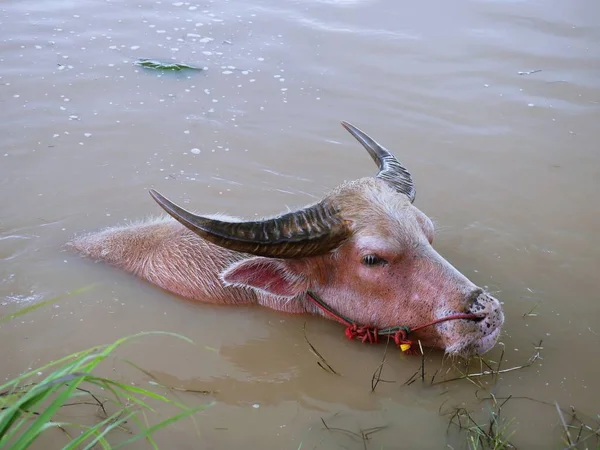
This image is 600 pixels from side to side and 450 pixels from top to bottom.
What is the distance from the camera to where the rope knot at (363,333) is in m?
3.89

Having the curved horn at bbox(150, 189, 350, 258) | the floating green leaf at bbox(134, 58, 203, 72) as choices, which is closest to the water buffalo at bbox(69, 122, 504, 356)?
the curved horn at bbox(150, 189, 350, 258)

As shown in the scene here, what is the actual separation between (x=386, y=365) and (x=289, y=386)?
0.61 metres

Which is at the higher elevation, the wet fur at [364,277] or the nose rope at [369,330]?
the wet fur at [364,277]

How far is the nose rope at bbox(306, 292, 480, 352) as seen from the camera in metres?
3.77

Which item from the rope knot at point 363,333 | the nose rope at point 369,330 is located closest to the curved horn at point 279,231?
A: the nose rope at point 369,330

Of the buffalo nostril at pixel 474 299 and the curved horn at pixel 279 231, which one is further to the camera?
the buffalo nostril at pixel 474 299

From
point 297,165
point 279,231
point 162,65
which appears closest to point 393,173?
point 279,231

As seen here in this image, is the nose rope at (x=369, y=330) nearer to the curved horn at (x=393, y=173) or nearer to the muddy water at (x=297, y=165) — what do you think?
the muddy water at (x=297, y=165)

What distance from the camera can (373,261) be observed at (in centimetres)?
374

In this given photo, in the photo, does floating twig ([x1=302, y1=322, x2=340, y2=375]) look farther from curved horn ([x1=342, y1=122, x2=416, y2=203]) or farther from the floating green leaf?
the floating green leaf

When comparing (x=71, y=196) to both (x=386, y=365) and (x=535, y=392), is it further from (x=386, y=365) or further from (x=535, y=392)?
(x=535, y=392)

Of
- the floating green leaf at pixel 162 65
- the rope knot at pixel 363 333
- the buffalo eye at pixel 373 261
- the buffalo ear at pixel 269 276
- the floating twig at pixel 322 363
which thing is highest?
the floating green leaf at pixel 162 65

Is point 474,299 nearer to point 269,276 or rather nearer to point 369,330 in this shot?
point 369,330

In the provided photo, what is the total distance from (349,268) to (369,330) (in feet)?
1.33
